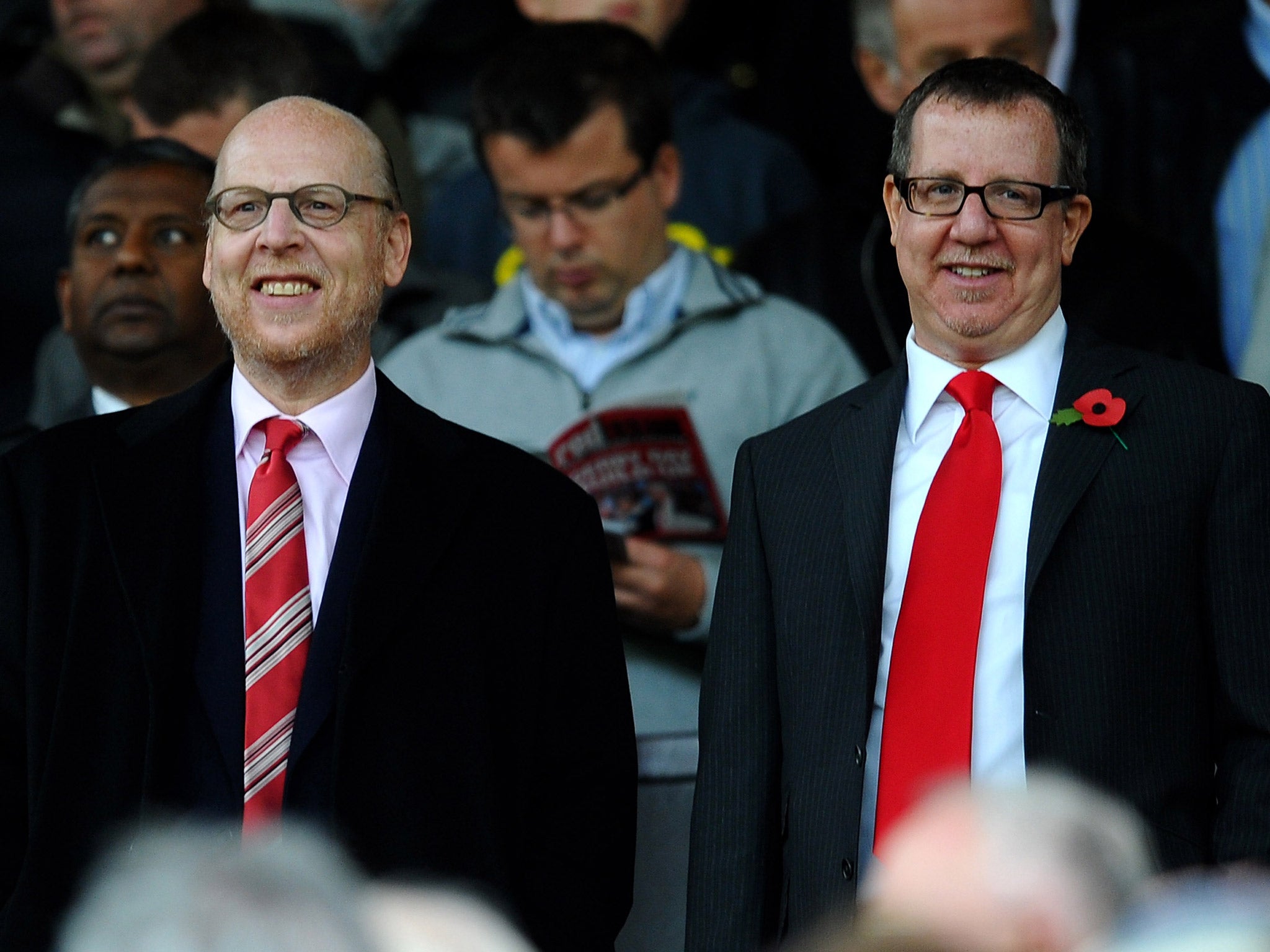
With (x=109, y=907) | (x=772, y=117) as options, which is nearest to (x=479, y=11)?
(x=772, y=117)

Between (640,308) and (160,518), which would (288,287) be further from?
(640,308)

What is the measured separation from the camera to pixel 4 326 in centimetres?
496

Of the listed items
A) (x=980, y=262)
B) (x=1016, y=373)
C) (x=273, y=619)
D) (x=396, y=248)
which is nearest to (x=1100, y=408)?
(x=1016, y=373)

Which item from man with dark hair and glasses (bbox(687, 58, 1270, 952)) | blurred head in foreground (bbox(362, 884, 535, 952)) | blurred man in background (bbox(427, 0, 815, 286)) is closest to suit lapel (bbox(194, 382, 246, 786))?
man with dark hair and glasses (bbox(687, 58, 1270, 952))

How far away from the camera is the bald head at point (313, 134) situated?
3020mm

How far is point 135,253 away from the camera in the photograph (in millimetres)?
3941

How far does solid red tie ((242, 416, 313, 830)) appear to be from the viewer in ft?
8.95

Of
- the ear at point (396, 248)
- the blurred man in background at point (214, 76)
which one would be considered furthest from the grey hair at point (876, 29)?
the ear at point (396, 248)

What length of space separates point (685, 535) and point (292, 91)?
1449 mm

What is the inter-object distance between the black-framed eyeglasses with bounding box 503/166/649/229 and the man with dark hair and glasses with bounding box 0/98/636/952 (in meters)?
1.08

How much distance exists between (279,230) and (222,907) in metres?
1.84

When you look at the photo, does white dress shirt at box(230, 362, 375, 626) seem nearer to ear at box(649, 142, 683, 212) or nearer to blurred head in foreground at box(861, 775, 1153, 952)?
ear at box(649, 142, 683, 212)

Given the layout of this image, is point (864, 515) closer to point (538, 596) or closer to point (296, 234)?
point (538, 596)

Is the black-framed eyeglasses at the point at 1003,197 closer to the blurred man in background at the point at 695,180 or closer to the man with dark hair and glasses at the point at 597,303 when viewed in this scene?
the man with dark hair and glasses at the point at 597,303
